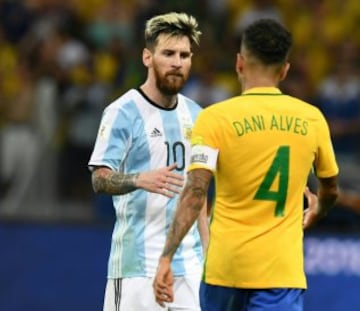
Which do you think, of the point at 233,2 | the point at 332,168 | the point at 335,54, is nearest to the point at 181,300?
the point at 332,168

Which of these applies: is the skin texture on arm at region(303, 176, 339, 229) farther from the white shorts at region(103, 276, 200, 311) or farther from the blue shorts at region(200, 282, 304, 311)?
the white shorts at region(103, 276, 200, 311)

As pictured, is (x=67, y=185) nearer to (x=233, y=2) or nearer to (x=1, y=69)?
(x=1, y=69)

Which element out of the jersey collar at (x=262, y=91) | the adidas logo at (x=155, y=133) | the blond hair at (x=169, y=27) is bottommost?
the adidas logo at (x=155, y=133)

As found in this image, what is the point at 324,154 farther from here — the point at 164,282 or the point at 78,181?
the point at 78,181

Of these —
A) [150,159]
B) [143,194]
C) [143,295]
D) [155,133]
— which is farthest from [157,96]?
[143,295]

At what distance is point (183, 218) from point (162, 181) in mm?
400

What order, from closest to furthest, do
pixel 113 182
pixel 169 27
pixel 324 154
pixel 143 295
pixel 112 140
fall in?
1. pixel 324 154
2. pixel 113 182
3. pixel 112 140
4. pixel 143 295
5. pixel 169 27

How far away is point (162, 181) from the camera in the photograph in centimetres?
624

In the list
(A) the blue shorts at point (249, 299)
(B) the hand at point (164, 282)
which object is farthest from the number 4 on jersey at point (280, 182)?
(B) the hand at point (164, 282)

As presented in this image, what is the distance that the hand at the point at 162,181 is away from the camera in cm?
622

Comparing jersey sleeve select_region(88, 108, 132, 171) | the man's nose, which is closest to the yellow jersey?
jersey sleeve select_region(88, 108, 132, 171)

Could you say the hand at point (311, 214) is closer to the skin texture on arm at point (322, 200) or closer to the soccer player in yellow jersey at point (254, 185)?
the skin texture on arm at point (322, 200)

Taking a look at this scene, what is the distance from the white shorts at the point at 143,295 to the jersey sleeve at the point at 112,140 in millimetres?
647

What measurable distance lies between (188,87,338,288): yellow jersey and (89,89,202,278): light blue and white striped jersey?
3.36 feet
